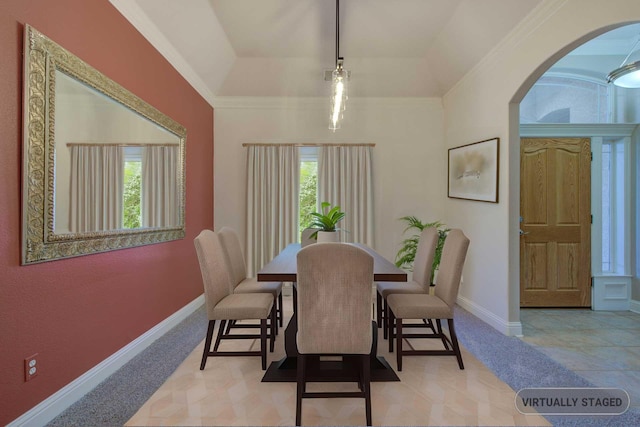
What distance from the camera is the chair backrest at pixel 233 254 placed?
300 cm

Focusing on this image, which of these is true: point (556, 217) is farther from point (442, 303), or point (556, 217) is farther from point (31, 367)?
point (31, 367)

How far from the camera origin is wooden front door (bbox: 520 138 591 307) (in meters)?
3.96

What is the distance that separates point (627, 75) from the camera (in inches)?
106

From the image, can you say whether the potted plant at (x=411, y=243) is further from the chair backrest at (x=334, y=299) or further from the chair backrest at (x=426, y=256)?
the chair backrest at (x=334, y=299)

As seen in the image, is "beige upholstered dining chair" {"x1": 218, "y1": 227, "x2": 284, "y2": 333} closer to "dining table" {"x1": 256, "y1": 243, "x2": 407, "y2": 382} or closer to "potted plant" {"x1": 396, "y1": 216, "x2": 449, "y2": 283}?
"dining table" {"x1": 256, "y1": 243, "x2": 407, "y2": 382}

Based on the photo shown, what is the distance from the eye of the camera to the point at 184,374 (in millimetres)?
2377

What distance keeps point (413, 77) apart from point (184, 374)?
171 inches

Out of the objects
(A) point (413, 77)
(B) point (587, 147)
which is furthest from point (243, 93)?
(B) point (587, 147)

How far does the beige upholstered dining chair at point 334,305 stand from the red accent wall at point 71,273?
54.3 inches

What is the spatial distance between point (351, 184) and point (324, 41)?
188 centimetres

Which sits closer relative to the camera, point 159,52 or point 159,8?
point 159,8

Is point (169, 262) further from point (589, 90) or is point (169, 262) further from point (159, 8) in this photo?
point (589, 90)

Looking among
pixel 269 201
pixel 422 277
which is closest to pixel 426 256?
pixel 422 277

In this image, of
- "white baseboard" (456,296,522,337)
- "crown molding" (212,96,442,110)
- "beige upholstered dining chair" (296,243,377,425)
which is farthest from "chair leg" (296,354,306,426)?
"crown molding" (212,96,442,110)
